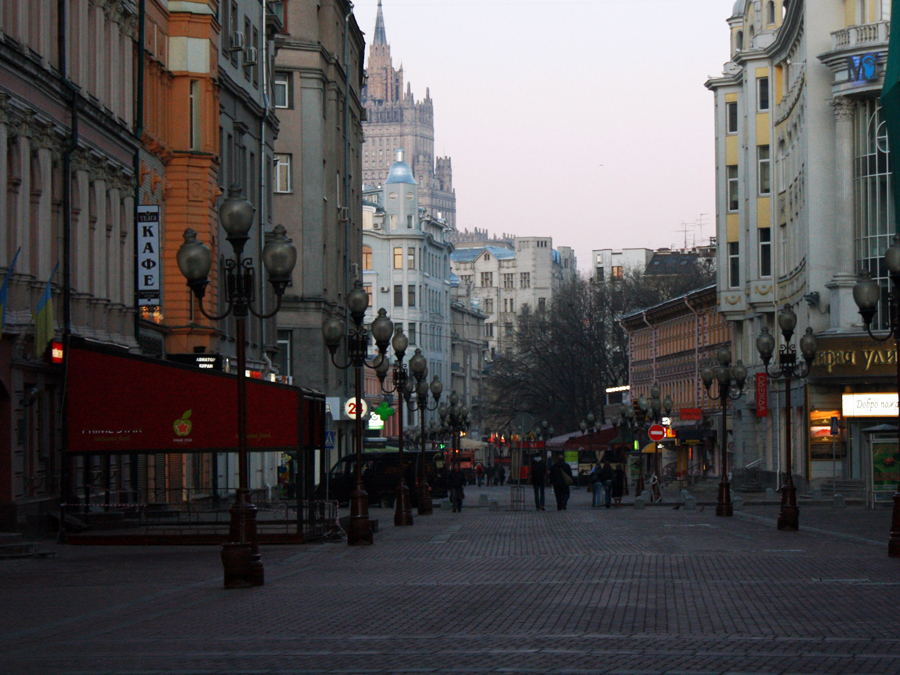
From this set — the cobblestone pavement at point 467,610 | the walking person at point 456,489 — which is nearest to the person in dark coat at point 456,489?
the walking person at point 456,489

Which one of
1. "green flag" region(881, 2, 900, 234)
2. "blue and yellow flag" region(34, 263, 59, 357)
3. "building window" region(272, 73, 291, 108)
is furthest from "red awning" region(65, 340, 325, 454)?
"building window" region(272, 73, 291, 108)

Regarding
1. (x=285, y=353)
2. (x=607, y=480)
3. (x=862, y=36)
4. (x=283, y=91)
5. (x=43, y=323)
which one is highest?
(x=283, y=91)

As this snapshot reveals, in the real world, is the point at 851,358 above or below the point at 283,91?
below

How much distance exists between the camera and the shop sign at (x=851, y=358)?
5338cm

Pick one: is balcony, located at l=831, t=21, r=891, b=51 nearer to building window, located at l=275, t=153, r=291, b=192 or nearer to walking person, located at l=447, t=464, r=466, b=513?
walking person, located at l=447, t=464, r=466, b=513

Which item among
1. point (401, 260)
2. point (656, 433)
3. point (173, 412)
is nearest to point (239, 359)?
point (173, 412)

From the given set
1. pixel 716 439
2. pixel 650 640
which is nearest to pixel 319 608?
pixel 650 640

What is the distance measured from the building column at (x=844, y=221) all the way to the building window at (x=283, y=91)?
21.7 metres

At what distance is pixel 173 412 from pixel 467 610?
11.7m

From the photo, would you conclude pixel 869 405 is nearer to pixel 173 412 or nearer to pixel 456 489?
pixel 456 489

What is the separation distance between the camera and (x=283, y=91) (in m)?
63.3

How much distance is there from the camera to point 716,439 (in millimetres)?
82125

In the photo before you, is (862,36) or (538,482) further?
(862,36)

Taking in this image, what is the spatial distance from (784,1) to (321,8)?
1916cm
